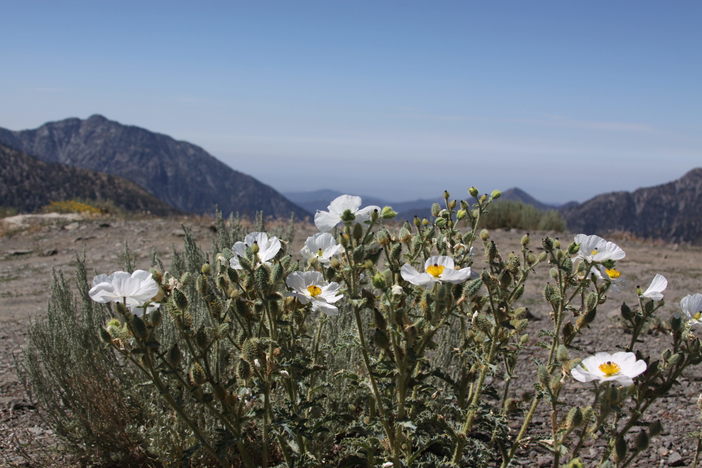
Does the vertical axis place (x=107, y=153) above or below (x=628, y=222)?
above

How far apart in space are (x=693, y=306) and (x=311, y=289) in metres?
1.26

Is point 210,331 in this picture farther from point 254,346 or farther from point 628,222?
point 628,222

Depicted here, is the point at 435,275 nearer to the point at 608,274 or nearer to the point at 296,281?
the point at 296,281

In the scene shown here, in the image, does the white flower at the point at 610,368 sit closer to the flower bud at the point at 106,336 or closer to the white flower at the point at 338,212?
the white flower at the point at 338,212

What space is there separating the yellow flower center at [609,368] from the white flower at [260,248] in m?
1.08

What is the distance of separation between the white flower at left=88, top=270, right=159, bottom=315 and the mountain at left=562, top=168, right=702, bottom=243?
81412 millimetres

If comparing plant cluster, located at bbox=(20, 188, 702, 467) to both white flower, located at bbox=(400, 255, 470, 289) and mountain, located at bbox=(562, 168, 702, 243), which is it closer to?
white flower, located at bbox=(400, 255, 470, 289)

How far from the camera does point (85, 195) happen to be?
4834cm

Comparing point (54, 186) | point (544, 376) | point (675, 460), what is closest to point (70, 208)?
point (675, 460)

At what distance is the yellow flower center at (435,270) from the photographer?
1.72 meters

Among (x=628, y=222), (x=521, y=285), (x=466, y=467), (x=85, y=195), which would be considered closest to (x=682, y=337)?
(x=521, y=285)

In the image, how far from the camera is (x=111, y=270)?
7.60m

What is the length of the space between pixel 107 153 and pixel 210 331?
14251 cm

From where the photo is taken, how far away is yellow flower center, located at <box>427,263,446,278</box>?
5.63 ft
